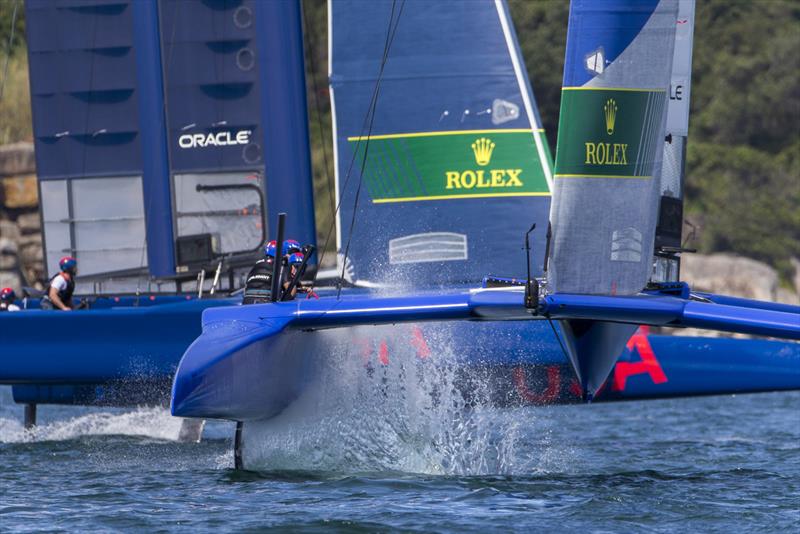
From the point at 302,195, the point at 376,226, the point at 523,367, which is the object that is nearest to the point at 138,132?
the point at 302,195

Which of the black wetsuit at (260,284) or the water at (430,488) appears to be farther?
the black wetsuit at (260,284)

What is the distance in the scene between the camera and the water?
6.19 metres

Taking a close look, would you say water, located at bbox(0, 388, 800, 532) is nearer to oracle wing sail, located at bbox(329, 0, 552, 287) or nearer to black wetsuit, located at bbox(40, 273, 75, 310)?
black wetsuit, located at bbox(40, 273, 75, 310)

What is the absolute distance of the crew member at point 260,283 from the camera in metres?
8.48

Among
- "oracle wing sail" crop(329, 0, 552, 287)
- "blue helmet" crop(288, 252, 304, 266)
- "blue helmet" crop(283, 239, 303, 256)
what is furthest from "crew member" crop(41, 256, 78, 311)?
"blue helmet" crop(288, 252, 304, 266)

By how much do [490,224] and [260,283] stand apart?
238cm

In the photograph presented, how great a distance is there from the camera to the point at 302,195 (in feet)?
37.2

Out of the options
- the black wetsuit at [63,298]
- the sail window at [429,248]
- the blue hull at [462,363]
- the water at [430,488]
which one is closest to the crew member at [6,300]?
the black wetsuit at [63,298]

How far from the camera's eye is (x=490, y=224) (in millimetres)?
10555

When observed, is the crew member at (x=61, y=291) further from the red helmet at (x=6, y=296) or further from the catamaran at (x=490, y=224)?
the catamaran at (x=490, y=224)

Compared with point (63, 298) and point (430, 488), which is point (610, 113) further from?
point (63, 298)

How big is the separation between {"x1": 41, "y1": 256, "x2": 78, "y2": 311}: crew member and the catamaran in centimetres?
189

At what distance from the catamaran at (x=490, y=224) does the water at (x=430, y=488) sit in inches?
17.9

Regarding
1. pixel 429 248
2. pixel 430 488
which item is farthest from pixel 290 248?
pixel 430 488
